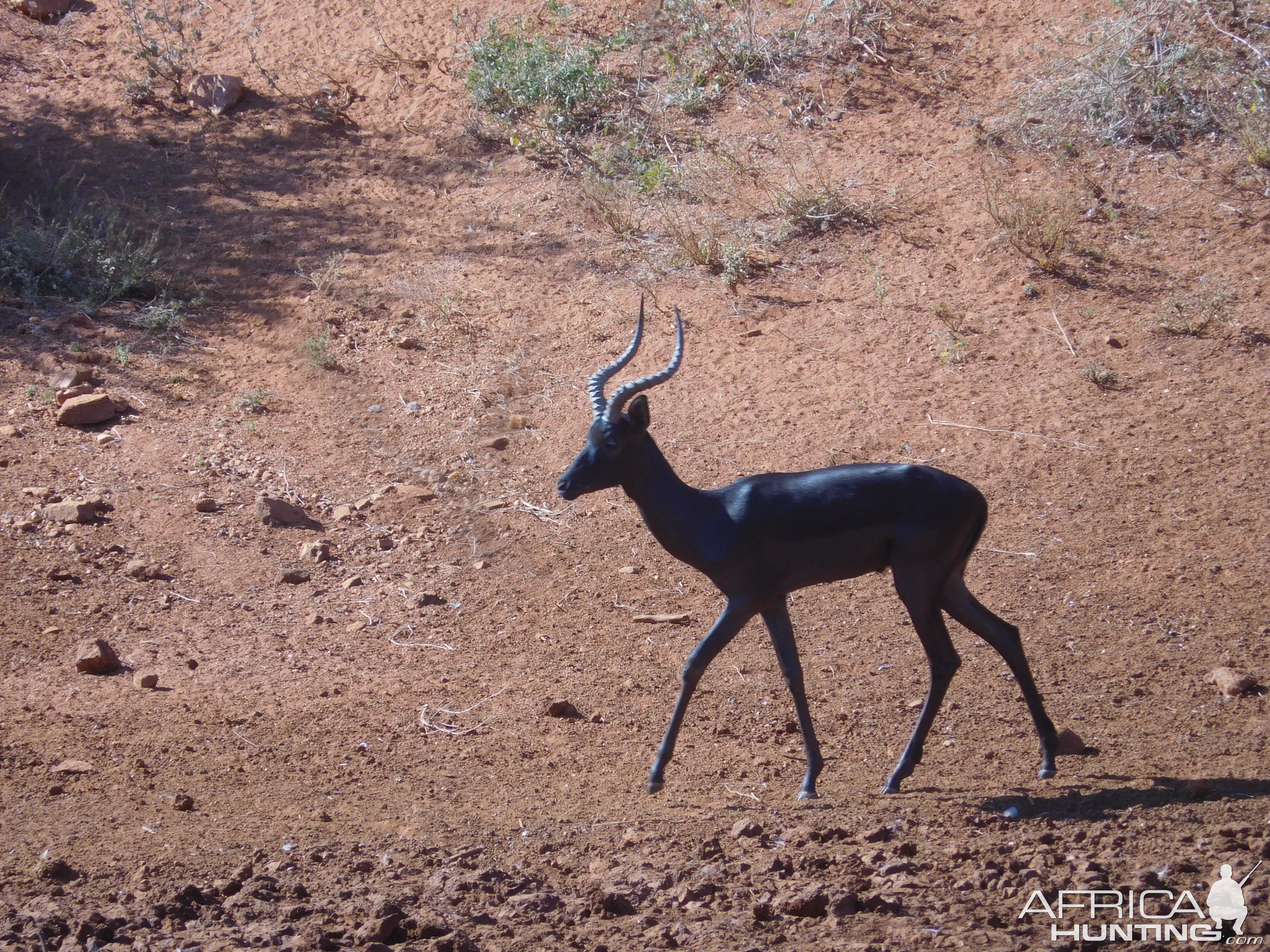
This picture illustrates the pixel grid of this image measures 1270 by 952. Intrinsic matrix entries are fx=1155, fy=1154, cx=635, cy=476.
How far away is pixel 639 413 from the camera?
518 cm

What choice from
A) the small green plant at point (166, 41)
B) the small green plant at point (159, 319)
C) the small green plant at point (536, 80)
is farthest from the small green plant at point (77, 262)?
the small green plant at point (536, 80)

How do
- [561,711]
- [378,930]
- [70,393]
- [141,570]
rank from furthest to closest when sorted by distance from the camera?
1. [70,393]
2. [141,570]
3. [561,711]
4. [378,930]

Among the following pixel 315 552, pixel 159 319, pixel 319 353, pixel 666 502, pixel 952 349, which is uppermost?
pixel 952 349

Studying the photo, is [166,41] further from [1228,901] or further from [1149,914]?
[1228,901]

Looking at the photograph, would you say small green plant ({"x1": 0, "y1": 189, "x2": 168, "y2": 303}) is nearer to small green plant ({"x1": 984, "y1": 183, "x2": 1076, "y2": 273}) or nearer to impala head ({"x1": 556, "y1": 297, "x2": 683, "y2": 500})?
impala head ({"x1": 556, "y1": 297, "x2": 683, "y2": 500})

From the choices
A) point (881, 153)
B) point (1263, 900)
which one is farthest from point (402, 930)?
point (881, 153)

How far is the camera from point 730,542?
16.8 ft

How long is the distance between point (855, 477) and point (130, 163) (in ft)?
35.2

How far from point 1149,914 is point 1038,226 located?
794cm

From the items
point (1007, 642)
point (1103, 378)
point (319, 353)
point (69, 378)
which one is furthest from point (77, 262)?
point (1007, 642)

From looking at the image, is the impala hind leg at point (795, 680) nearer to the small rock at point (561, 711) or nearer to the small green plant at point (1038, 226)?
the small rock at point (561, 711)

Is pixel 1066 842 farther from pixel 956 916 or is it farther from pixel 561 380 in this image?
pixel 561 380

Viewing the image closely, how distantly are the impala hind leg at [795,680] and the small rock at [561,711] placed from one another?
145 centimetres

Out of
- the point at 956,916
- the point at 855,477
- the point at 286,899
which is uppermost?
the point at 855,477
